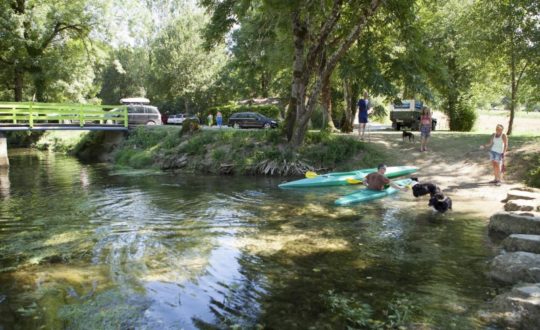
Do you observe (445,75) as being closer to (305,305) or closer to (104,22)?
(305,305)

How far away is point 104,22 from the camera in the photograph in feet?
102

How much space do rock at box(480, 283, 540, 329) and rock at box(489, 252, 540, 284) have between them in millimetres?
616

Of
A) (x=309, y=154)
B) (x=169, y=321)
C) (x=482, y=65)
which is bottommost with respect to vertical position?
(x=169, y=321)

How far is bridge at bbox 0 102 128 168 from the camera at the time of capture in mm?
23688

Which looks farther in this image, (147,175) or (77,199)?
(147,175)

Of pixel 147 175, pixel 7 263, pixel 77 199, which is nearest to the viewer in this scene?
pixel 7 263

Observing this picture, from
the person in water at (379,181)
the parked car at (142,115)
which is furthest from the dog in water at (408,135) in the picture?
the parked car at (142,115)

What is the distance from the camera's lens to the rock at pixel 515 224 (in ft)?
28.0

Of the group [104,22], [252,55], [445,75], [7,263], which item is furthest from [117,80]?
[7,263]

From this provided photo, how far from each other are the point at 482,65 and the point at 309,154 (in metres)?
10.5

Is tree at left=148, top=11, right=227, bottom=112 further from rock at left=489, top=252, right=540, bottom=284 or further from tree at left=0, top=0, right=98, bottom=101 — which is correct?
rock at left=489, top=252, right=540, bottom=284

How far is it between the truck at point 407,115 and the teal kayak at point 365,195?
16146 millimetres

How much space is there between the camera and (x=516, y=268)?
654cm

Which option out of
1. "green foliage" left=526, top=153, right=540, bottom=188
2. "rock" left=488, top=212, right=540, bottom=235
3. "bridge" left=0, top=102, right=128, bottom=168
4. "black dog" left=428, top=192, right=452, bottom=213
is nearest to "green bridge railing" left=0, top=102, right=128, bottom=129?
"bridge" left=0, top=102, right=128, bottom=168
